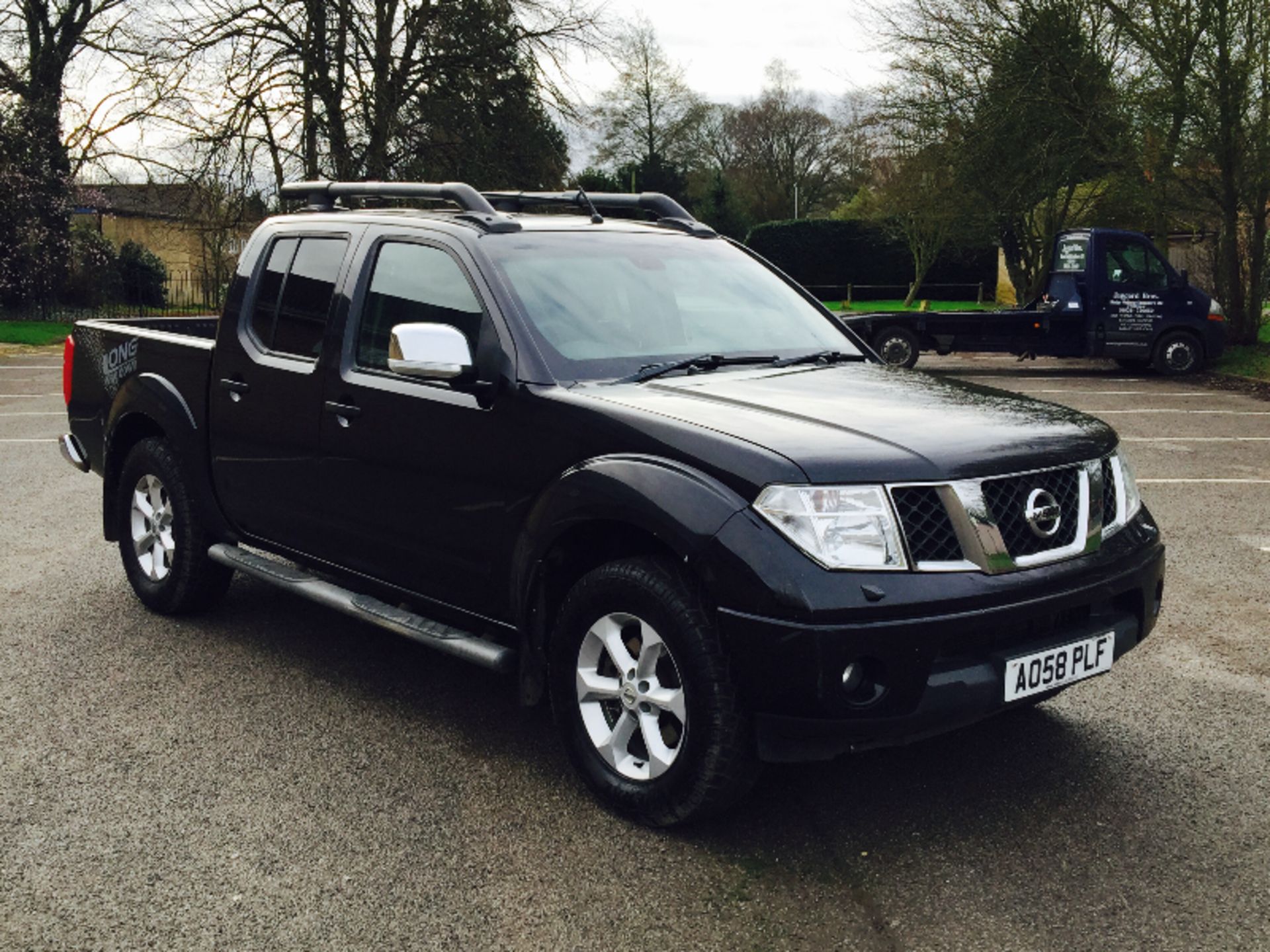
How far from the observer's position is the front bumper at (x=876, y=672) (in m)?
3.37

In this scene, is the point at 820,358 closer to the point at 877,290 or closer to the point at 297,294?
the point at 297,294

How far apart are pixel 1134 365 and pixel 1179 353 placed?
2191 mm

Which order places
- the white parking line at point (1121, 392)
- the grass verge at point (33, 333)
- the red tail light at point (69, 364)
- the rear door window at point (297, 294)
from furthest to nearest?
the grass verge at point (33, 333), the white parking line at point (1121, 392), the red tail light at point (69, 364), the rear door window at point (297, 294)

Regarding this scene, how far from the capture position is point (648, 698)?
3779mm

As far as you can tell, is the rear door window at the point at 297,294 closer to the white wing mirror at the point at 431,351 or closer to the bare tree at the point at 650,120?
the white wing mirror at the point at 431,351

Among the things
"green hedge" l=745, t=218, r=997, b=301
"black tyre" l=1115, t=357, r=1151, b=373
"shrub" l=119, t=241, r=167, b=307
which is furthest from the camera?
"green hedge" l=745, t=218, r=997, b=301

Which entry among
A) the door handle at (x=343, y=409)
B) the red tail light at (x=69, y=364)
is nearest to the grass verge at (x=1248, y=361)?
the red tail light at (x=69, y=364)

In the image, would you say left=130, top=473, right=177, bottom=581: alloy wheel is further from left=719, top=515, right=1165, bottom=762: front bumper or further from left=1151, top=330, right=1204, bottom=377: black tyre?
left=1151, top=330, right=1204, bottom=377: black tyre

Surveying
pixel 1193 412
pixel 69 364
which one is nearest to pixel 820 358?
pixel 69 364

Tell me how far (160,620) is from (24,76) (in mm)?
31541

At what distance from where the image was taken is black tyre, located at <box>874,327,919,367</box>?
20078 millimetres

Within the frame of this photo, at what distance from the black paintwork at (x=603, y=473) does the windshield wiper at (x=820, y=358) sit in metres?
0.07

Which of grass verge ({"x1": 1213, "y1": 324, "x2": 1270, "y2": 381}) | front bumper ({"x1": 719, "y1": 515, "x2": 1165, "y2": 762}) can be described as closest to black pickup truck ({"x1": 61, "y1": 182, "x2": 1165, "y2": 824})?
front bumper ({"x1": 719, "y1": 515, "x2": 1165, "y2": 762})

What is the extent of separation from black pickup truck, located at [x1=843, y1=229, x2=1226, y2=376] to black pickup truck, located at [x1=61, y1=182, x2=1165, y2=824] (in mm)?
15087
